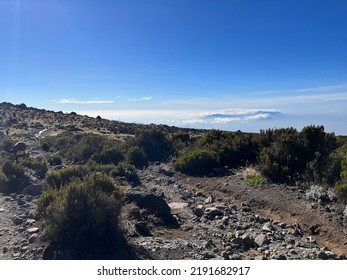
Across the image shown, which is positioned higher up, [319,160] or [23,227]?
[319,160]

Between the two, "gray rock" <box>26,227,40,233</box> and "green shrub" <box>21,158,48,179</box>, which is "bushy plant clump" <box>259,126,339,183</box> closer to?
"gray rock" <box>26,227,40,233</box>

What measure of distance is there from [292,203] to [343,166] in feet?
6.29

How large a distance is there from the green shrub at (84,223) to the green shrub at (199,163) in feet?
29.2

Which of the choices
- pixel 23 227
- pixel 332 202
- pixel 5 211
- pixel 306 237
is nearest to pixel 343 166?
pixel 332 202

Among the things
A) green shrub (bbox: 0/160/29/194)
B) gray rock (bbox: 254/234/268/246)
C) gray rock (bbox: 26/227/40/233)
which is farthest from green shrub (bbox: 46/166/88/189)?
gray rock (bbox: 254/234/268/246)

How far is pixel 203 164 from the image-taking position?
16.5 meters

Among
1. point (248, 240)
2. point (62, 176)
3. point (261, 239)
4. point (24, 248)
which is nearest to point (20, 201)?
point (62, 176)

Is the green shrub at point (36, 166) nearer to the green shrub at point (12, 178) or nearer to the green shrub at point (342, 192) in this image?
the green shrub at point (12, 178)

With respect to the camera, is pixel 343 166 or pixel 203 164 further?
pixel 203 164

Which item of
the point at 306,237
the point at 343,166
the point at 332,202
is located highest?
the point at 343,166

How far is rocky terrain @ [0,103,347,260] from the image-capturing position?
747 centimetres

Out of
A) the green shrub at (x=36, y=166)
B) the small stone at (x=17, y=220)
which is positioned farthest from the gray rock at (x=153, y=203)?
the green shrub at (x=36, y=166)

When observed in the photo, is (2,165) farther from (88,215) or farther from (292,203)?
(292,203)

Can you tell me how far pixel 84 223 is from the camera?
729 centimetres
